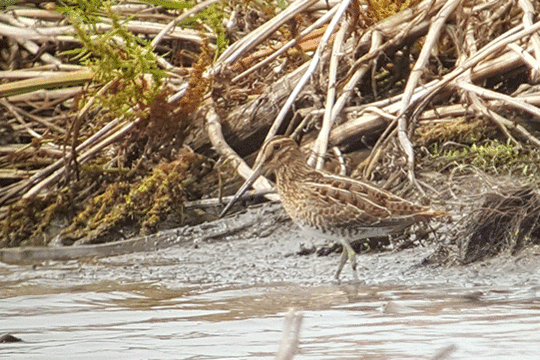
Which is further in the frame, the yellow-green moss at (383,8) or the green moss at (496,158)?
the yellow-green moss at (383,8)

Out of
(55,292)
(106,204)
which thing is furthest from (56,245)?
(55,292)

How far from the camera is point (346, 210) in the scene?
5.74 metres

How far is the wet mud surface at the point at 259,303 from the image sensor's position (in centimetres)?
395

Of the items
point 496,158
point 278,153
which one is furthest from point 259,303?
point 496,158

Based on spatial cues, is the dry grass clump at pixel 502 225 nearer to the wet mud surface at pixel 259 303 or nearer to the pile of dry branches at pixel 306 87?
the wet mud surface at pixel 259 303

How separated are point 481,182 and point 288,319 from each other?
465 centimetres

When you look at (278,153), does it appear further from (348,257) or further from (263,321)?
(263,321)

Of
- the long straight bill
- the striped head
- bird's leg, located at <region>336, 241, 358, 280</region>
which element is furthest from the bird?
the long straight bill

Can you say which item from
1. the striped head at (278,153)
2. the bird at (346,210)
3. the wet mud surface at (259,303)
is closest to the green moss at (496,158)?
the wet mud surface at (259,303)

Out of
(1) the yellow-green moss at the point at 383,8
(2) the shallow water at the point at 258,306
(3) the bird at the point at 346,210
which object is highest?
(1) the yellow-green moss at the point at 383,8

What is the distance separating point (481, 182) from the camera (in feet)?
20.6

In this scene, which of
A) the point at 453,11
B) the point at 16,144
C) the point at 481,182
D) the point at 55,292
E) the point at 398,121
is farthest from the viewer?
the point at 16,144

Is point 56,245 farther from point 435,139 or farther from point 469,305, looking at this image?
point 469,305

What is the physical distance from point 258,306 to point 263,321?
0.46 metres
